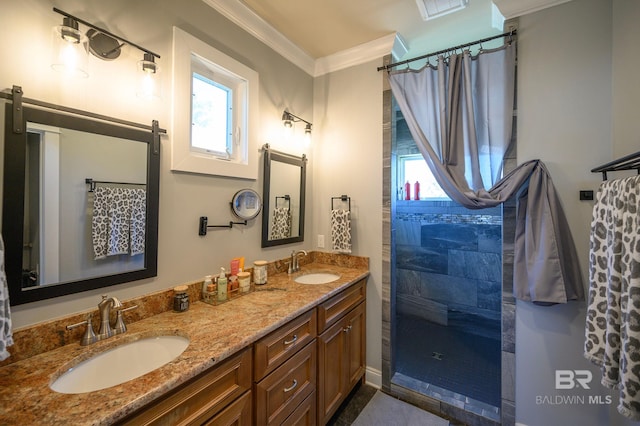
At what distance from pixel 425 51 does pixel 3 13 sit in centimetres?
252

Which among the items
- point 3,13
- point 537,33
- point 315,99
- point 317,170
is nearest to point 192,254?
point 3,13

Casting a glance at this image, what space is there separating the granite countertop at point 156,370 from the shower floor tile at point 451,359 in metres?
1.35

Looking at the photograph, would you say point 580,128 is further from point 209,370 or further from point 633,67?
point 209,370

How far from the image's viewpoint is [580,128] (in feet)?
4.86

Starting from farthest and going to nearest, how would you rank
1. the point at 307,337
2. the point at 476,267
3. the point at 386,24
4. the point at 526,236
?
the point at 476,267, the point at 386,24, the point at 526,236, the point at 307,337

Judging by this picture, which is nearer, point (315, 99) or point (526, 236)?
point (526, 236)

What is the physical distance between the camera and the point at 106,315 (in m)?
1.05

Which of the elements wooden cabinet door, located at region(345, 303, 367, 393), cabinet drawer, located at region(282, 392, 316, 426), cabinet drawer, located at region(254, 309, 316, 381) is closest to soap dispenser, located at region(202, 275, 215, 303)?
cabinet drawer, located at region(254, 309, 316, 381)

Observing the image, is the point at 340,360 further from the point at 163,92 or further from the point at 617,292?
the point at 163,92

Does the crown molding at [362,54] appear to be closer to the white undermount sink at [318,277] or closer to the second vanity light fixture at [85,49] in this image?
the second vanity light fixture at [85,49]

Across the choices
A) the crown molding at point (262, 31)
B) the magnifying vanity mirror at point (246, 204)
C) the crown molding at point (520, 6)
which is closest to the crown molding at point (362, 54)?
the crown molding at point (262, 31)

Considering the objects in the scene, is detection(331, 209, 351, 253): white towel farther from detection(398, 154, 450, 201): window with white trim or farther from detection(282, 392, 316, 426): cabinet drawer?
detection(398, 154, 450, 201): window with white trim

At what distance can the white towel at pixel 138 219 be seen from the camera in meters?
1.21

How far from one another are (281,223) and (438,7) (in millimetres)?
1873
